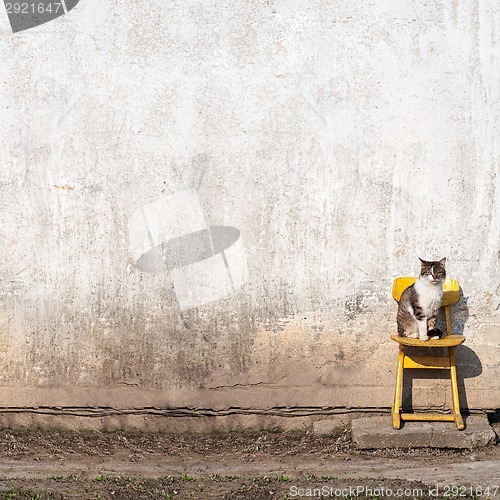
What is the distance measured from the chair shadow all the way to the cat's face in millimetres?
473

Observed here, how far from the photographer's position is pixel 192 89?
561 centimetres

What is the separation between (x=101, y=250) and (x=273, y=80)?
1594 mm

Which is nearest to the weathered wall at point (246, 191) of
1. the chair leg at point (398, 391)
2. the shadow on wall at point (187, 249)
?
the shadow on wall at point (187, 249)

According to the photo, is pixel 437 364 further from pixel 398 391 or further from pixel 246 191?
pixel 246 191

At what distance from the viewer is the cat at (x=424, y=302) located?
5.23 meters

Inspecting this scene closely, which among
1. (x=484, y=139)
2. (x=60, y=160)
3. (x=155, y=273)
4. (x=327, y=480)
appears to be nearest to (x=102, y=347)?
(x=155, y=273)

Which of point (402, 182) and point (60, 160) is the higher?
point (60, 160)

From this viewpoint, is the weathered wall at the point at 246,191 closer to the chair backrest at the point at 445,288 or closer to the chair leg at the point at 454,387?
the chair backrest at the point at 445,288

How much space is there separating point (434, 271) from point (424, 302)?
207 millimetres

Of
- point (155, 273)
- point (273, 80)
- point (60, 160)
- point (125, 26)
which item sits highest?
point (125, 26)

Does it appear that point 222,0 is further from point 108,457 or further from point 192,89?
point 108,457

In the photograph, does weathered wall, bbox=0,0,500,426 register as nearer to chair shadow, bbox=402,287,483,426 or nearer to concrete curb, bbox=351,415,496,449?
chair shadow, bbox=402,287,483,426

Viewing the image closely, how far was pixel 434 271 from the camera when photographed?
17.1 ft

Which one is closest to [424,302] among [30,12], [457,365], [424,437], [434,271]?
[434,271]
